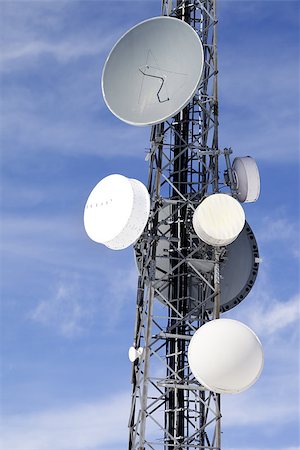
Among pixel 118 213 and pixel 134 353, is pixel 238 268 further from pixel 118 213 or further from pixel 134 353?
pixel 118 213

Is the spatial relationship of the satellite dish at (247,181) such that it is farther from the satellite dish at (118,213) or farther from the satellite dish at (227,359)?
the satellite dish at (227,359)

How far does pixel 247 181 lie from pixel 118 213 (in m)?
5.13

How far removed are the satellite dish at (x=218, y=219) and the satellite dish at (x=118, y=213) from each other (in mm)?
1760

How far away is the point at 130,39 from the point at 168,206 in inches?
219

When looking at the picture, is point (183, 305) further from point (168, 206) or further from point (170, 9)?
point (170, 9)

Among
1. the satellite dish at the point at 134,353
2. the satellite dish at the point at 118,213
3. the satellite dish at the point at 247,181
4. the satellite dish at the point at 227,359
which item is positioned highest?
the satellite dish at the point at 247,181

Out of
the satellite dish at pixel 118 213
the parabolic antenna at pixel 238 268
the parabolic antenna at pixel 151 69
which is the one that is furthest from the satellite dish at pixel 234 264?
the parabolic antenna at pixel 151 69

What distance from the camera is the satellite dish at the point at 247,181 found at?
1059 inches

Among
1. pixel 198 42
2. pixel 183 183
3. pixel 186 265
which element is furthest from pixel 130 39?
Answer: pixel 186 265

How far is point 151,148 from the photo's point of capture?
87.8ft

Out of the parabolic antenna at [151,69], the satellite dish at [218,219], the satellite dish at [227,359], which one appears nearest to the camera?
the satellite dish at [227,359]

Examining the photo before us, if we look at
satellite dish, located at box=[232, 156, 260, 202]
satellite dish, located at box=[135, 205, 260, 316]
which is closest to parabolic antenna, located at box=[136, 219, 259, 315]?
satellite dish, located at box=[135, 205, 260, 316]

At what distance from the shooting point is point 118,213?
953 inches

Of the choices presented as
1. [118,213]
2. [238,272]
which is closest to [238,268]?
[238,272]
